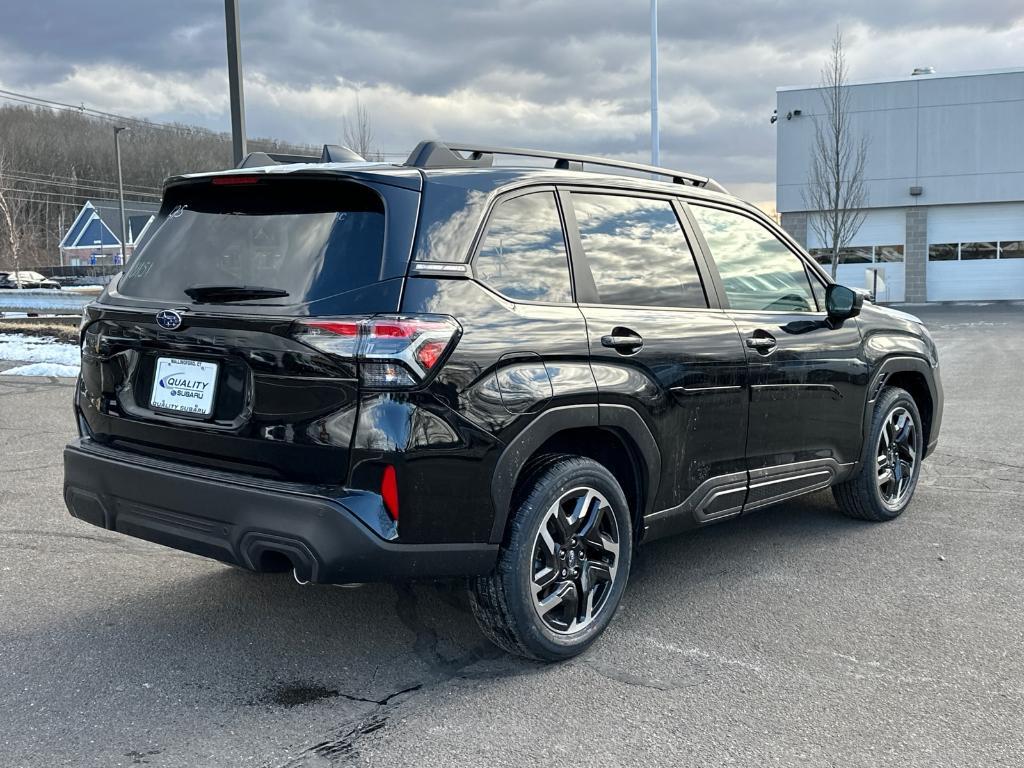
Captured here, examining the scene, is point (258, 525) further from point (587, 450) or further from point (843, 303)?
point (843, 303)

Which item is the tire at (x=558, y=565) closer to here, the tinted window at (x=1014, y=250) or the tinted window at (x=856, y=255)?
the tinted window at (x=856, y=255)

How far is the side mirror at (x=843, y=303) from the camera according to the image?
15.8 ft

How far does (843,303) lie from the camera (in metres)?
4.82

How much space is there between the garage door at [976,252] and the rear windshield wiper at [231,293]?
39.3 m

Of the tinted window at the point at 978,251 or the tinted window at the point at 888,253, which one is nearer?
the tinted window at the point at 978,251

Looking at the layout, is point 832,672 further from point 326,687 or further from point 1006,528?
point 1006,528

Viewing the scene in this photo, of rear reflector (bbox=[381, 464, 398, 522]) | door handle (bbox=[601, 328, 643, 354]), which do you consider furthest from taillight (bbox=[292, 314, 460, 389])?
door handle (bbox=[601, 328, 643, 354])

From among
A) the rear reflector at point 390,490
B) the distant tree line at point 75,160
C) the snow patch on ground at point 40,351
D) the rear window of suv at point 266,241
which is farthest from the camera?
the distant tree line at point 75,160

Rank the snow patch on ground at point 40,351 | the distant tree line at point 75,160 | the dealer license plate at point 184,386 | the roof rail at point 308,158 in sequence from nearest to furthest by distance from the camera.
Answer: the dealer license plate at point 184,386 < the roof rail at point 308,158 < the snow patch on ground at point 40,351 < the distant tree line at point 75,160

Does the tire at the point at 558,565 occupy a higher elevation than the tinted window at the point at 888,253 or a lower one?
lower

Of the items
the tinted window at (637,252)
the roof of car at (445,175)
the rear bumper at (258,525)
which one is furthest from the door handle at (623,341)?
the rear bumper at (258,525)

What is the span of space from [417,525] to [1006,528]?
376 centimetres

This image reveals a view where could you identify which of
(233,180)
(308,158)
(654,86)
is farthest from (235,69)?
(654,86)

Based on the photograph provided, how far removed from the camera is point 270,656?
11.6 ft
